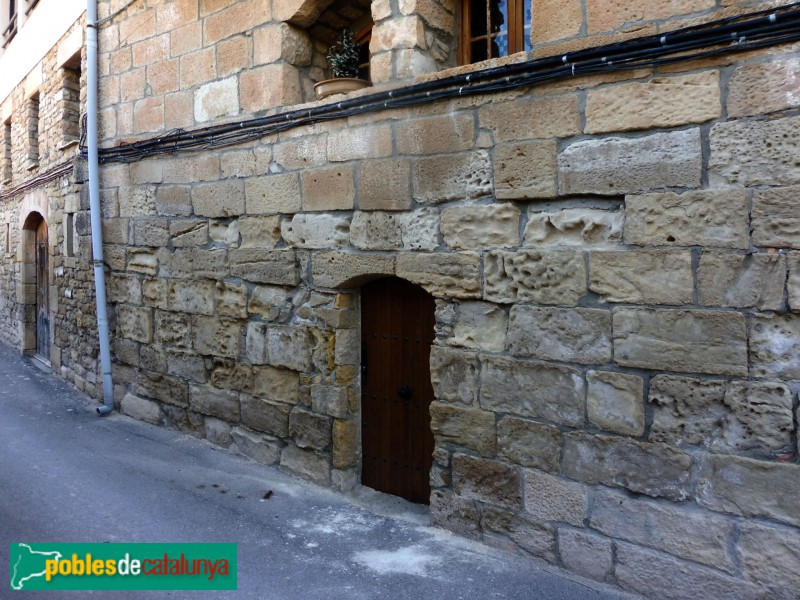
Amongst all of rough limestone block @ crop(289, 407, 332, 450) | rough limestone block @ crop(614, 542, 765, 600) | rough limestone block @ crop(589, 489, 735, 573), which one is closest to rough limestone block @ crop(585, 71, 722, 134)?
rough limestone block @ crop(589, 489, 735, 573)

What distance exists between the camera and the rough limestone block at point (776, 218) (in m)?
2.40

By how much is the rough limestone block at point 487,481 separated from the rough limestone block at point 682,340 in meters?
0.90

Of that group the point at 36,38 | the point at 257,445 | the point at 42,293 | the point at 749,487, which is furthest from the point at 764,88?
the point at 42,293

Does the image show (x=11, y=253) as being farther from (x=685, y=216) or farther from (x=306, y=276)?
(x=685, y=216)

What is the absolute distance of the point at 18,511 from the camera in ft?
11.8

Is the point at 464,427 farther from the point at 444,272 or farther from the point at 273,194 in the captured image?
the point at 273,194

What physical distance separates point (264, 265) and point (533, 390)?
2.24 m

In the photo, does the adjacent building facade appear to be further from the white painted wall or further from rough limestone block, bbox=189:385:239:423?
the white painted wall

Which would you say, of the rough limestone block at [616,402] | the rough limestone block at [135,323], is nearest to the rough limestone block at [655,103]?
the rough limestone block at [616,402]

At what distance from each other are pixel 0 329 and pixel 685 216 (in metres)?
11.4

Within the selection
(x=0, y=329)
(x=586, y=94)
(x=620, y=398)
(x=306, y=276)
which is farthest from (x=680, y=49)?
(x=0, y=329)

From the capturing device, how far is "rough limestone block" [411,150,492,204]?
3217 mm

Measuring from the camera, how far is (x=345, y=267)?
386 cm

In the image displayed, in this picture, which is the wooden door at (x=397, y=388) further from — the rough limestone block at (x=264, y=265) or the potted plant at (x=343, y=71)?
the potted plant at (x=343, y=71)
